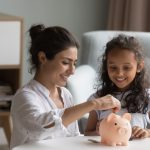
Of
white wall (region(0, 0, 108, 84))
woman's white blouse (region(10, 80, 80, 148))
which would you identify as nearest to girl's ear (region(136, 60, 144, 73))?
woman's white blouse (region(10, 80, 80, 148))

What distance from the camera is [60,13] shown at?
3.52 m

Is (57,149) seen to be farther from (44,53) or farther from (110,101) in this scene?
(44,53)

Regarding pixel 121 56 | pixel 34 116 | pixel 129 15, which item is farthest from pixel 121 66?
pixel 129 15

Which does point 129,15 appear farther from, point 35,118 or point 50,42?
point 35,118

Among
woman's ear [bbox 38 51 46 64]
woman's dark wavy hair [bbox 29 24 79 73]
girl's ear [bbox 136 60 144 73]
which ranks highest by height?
woman's dark wavy hair [bbox 29 24 79 73]

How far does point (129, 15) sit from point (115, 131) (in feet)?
6.71

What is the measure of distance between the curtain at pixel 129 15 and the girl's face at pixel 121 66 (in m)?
1.53

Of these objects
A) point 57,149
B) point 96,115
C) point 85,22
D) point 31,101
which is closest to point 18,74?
point 85,22

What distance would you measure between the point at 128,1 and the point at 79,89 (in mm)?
1146

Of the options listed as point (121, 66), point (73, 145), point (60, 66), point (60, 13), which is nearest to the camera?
point (73, 145)

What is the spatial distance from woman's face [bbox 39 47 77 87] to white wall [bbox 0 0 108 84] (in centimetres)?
169

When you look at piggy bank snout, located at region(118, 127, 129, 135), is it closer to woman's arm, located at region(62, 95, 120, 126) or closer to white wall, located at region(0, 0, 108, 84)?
woman's arm, located at region(62, 95, 120, 126)

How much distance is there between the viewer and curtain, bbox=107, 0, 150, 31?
333 cm

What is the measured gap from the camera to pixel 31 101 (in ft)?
5.21
